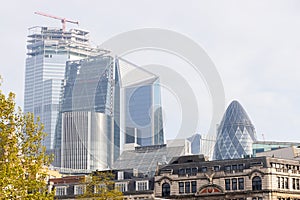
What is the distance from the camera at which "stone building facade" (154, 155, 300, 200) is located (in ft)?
435

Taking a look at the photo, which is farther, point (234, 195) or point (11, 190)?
point (234, 195)

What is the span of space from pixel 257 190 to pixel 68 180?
5389 cm

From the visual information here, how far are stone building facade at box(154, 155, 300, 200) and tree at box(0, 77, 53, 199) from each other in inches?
2932

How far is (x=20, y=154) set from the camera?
65.3 meters

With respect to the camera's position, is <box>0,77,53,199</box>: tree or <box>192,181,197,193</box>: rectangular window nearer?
<box>0,77,53,199</box>: tree

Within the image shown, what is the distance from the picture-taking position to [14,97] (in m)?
65.5

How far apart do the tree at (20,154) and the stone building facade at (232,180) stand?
74.5m

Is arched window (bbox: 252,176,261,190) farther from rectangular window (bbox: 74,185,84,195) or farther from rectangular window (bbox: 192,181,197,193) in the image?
rectangular window (bbox: 74,185,84,195)

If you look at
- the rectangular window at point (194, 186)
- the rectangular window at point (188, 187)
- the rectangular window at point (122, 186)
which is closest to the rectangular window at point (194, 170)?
the rectangular window at point (194, 186)

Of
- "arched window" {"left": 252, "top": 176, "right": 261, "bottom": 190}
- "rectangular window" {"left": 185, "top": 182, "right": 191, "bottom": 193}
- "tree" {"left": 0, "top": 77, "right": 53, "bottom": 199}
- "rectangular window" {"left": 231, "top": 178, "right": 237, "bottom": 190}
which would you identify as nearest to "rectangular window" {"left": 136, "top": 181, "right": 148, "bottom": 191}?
"rectangular window" {"left": 185, "top": 182, "right": 191, "bottom": 193}

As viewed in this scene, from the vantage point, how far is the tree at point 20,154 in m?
62.4

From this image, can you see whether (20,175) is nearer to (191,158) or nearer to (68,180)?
(191,158)

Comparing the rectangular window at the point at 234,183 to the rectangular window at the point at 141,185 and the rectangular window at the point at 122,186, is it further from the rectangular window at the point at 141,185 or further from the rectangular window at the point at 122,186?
the rectangular window at the point at 122,186

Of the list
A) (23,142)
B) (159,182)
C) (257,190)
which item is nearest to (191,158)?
(159,182)
